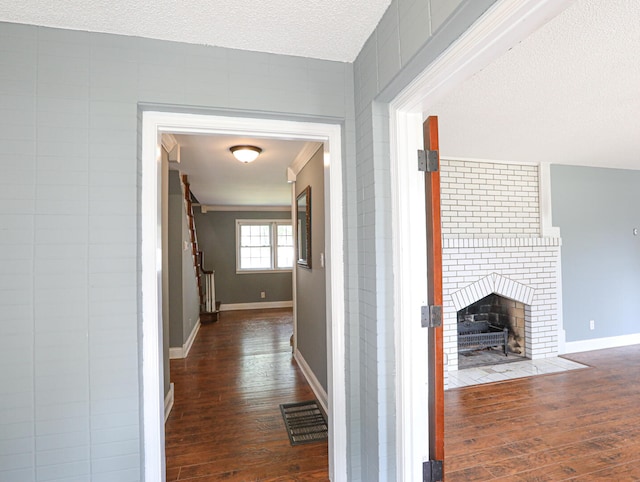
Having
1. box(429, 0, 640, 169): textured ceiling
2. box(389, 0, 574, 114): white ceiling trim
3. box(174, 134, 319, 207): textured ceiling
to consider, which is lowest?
box(389, 0, 574, 114): white ceiling trim

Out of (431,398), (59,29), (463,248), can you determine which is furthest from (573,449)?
(59,29)

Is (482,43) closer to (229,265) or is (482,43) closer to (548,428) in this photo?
(548,428)

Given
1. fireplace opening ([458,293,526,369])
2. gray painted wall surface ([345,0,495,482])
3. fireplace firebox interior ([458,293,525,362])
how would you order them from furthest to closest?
fireplace firebox interior ([458,293,525,362]) < fireplace opening ([458,293,526,369]) < gray painted wall surface ([345,0,495,482])

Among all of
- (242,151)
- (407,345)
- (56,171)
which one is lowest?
(407,345)

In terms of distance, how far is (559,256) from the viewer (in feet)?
Answer: 14.0

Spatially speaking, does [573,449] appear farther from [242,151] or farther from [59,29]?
[59,29]

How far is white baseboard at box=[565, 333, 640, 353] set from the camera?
170 inches

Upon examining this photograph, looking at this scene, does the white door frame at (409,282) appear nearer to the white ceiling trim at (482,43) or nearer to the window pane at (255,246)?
the white ceiling trim at (482,43)

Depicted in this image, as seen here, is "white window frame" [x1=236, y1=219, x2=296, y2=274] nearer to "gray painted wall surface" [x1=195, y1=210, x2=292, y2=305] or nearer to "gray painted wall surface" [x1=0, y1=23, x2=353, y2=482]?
"gray painted wall surface" [x1=195, y1=210, x2=292, y2=305]

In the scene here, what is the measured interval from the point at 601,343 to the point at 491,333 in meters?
1.63

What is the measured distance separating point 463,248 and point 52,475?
3.73m

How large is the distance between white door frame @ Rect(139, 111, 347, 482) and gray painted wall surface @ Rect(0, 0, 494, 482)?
6 centimetres

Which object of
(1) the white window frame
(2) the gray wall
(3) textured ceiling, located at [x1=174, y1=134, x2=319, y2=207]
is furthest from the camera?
(1) the white window frame

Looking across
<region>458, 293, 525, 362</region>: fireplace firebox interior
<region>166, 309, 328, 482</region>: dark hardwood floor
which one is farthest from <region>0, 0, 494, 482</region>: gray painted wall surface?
<region>458, 293, 525, 362</region>: fireplace firebox interior
